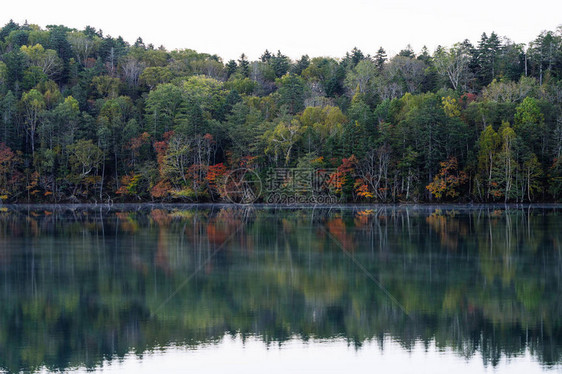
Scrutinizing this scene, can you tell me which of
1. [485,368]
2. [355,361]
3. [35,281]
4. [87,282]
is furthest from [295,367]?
[35,281]

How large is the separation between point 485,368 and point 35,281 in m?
11.8

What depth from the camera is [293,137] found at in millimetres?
64562

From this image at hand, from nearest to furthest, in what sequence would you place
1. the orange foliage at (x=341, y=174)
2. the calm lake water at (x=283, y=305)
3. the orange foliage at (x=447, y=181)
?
the calm lake water at (x=283, y=305) < the orange foliage at (x=447, y=181) < the orange foliage at (x=341, y=174)

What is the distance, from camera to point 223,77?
99.0 m

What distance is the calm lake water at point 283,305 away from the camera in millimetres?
10219

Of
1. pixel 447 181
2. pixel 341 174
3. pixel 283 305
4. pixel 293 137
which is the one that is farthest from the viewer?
pixel 293 137

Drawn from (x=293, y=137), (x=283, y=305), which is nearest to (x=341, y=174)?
(x=293, y=137)

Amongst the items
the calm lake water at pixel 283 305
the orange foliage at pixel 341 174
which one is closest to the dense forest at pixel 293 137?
the orange foliage at pixel 341 174

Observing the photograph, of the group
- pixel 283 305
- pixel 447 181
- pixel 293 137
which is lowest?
pixel 283 305

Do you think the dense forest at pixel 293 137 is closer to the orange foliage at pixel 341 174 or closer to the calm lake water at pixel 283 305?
the orange foliage at pixel 341 174

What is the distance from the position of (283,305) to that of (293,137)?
51.5 metres

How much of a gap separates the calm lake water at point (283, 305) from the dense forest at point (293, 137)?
3475cm

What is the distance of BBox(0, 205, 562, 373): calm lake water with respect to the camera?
1022 centimetres

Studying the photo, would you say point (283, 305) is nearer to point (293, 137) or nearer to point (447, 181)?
point (447, 181)
